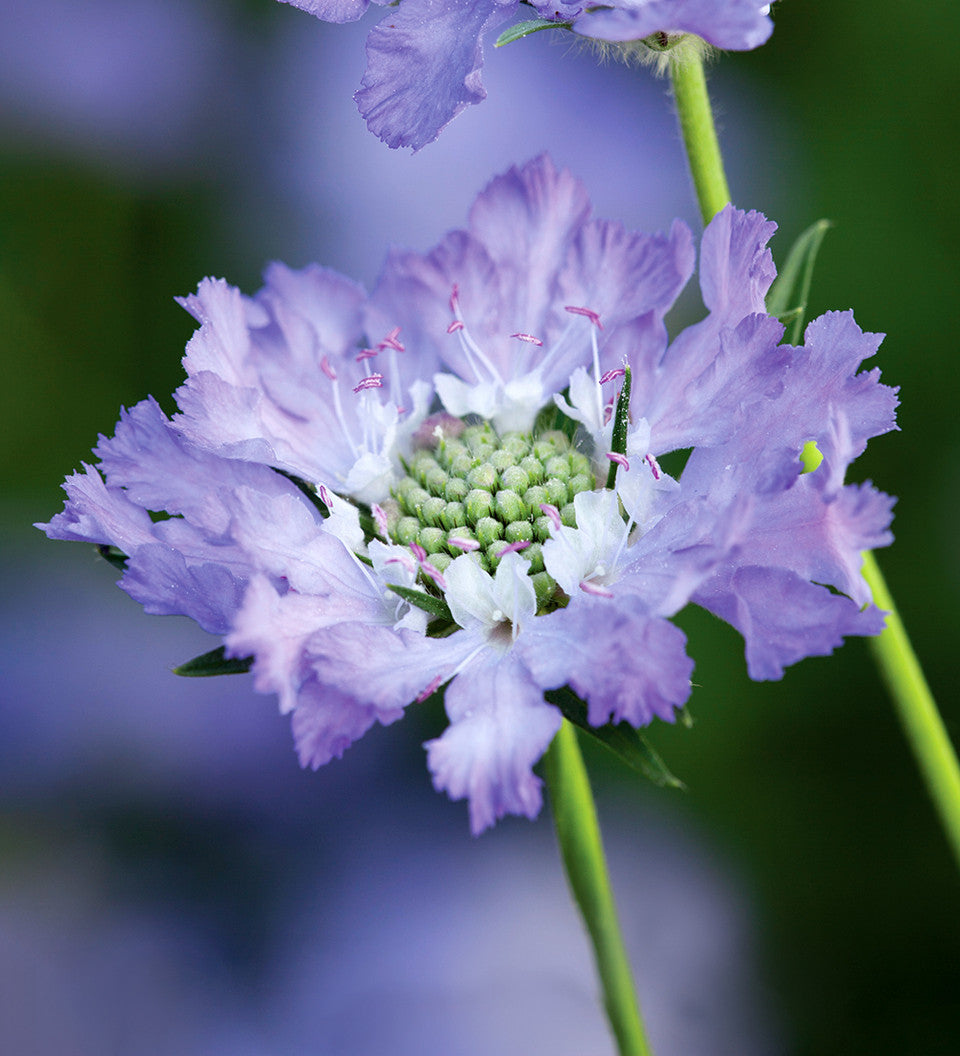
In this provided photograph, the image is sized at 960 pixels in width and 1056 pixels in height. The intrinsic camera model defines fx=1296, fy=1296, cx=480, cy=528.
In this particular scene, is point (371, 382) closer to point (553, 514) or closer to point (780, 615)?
point (553, 514)

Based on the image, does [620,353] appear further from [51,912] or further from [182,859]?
[51,912]

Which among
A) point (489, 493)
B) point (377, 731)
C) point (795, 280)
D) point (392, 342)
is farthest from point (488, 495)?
point (377, 731)

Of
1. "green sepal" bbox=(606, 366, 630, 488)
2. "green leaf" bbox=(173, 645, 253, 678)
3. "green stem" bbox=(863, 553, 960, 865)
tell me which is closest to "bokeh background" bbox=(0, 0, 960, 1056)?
"green stem" bbox=(863, 553, 960, 865)

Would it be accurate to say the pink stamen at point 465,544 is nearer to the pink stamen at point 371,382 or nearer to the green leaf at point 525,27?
the pink stamen at point 371,382

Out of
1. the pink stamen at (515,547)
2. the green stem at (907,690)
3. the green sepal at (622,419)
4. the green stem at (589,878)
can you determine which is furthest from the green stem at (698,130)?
the green stem at (589,878)

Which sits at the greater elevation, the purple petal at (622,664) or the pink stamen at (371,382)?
the pink stamen at (371,382)

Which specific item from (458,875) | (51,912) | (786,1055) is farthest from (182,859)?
(786,1055)
